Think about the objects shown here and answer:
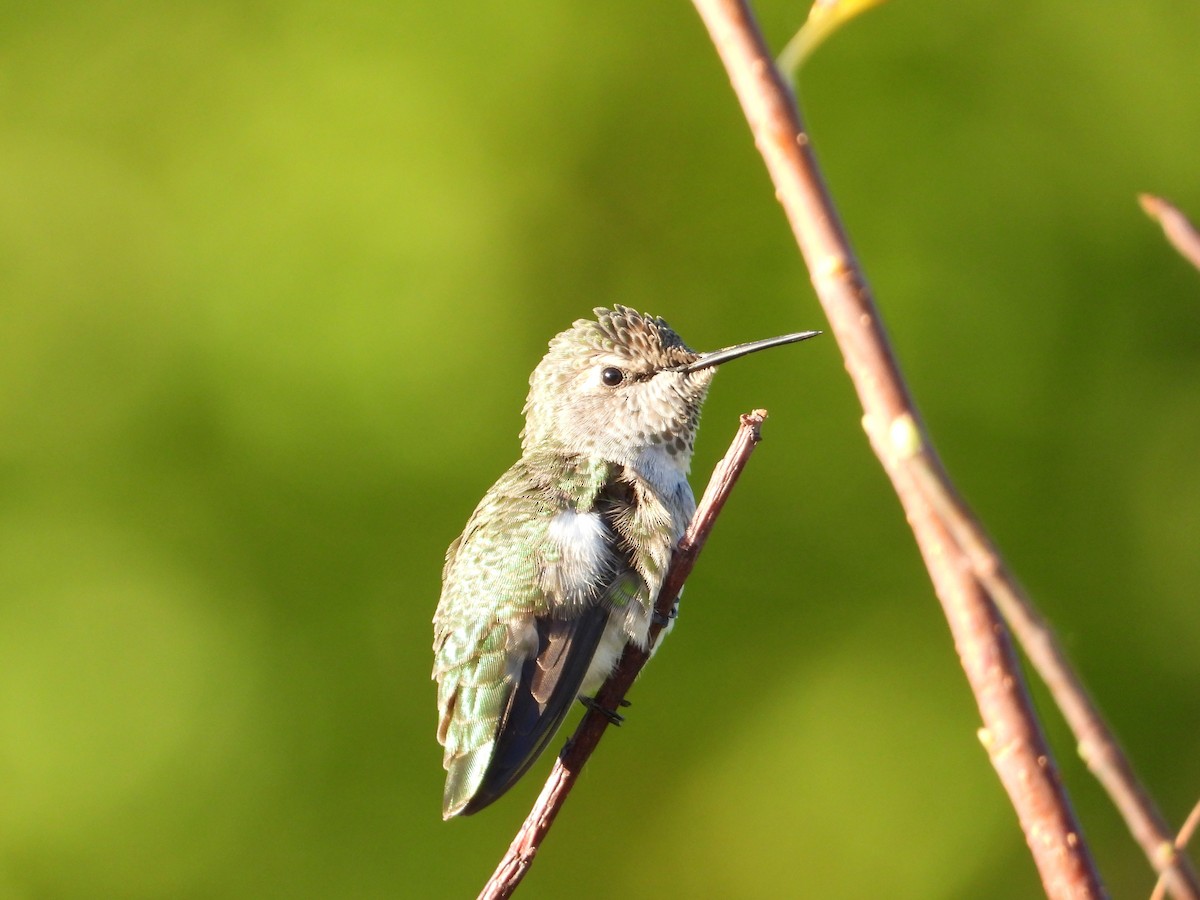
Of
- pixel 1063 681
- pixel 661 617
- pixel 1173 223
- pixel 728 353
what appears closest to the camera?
pixel 1063 681

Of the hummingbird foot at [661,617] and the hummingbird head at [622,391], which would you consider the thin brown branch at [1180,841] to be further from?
the hummingbird head at [622,391]

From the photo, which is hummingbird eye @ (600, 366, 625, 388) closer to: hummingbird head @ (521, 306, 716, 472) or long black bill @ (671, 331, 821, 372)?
hummingbird head @ (521, 306, 716, 472)

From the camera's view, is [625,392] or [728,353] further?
→ [625,392]

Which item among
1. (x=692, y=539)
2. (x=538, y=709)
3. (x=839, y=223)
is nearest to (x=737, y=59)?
(x=839, y=223)

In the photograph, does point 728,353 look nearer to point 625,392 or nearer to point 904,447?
point 625,392

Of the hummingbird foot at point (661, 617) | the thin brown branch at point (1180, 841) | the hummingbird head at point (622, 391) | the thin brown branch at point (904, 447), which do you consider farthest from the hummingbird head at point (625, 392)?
the thin brown branch at point (904, 447)

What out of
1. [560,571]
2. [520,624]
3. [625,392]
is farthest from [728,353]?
[520,624]

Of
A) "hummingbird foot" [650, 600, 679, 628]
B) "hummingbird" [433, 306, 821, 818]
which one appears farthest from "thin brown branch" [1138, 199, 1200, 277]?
"hummingbird" [433, 306, 821, 818]
